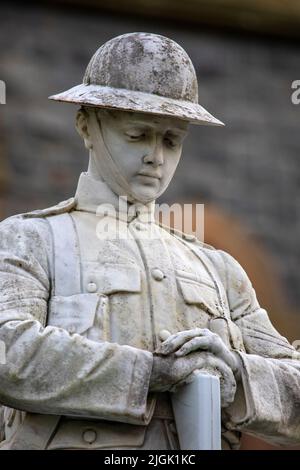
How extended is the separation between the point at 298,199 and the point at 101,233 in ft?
24.7

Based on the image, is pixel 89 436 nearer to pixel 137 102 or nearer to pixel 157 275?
pixel 157 275

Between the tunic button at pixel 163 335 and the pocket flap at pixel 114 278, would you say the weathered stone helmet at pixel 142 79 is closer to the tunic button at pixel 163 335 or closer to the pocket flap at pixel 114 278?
the pocket flap at pixel 114 278

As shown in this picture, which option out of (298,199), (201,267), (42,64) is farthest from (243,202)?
(201,267)

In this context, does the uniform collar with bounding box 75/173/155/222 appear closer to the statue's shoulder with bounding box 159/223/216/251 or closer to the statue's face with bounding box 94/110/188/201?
the statue's face with bounding box 94/110/188/201

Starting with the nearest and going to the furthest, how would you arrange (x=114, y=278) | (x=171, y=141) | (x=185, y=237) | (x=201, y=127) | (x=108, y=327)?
(x=108, y=327)
(x=114, y=278)
(x=171, y=141)
(x=185, y=237)
(x=201, y=127)

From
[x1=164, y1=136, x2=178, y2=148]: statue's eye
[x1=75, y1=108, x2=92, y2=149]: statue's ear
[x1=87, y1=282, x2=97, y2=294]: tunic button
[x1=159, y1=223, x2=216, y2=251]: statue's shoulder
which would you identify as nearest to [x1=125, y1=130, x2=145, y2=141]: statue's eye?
[x1=164, y1=136, x2=178, y2=148]: statue's eye

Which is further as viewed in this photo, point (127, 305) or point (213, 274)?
point (213, 274)

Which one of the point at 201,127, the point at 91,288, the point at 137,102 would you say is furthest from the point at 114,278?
the point at 201,127

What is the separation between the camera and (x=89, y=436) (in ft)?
35.3

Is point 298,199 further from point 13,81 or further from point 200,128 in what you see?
point 13,81

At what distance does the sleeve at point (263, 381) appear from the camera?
35.6 ft

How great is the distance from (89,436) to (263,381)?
2.30 feet

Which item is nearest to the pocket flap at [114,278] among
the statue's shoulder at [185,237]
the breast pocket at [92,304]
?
the breast pocket at [92,304]

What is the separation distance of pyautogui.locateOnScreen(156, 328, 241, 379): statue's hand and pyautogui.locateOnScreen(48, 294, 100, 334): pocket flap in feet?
1.00
